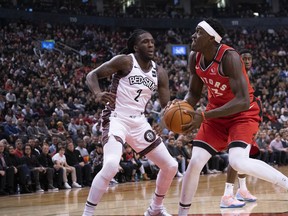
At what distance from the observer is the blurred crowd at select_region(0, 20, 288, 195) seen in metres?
12.9

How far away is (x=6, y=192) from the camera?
482 inches

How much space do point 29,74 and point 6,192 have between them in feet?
28.9

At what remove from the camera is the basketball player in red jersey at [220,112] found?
18.3ft

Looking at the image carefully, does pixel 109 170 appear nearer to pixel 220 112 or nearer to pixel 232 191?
pixel 220 112

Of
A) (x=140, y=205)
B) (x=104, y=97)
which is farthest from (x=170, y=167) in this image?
(x=140, y=205)

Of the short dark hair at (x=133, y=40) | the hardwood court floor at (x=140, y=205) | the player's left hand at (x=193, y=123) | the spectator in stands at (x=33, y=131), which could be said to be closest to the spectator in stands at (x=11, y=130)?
the spectator in stands at (x=33, y=131)

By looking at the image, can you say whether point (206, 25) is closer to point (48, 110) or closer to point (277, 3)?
point (48, 110)

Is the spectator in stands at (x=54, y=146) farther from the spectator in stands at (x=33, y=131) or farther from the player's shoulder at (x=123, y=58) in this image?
the player's shoulder at (x=123, y=58)

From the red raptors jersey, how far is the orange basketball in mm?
554

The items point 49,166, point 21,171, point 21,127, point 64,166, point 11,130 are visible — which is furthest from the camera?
point 21,127

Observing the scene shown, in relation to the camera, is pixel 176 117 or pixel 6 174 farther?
pixel 6 174

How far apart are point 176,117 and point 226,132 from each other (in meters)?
0.91

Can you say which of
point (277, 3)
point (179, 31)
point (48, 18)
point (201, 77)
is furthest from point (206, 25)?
point (277, 3)

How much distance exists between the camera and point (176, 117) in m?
5.33
